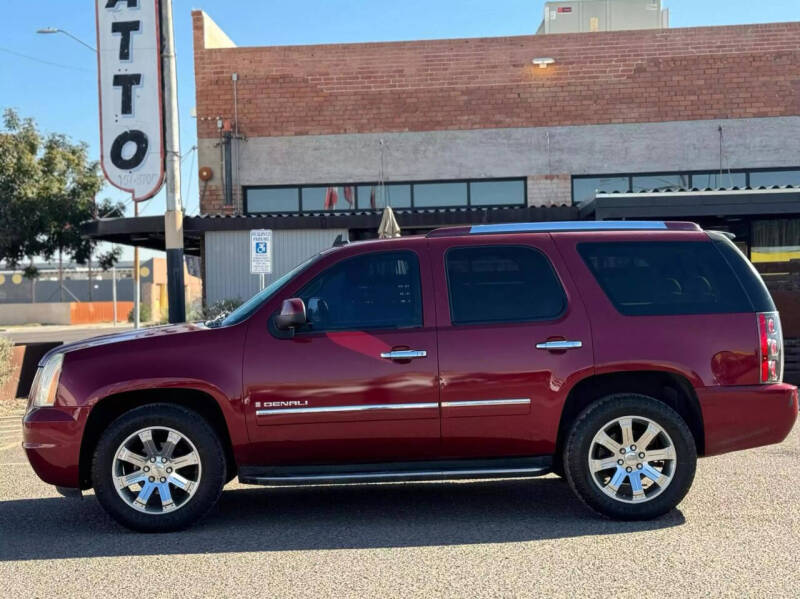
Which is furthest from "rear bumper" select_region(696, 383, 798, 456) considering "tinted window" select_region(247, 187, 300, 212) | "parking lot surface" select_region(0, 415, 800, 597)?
"tinted window" select_region(247, 187, 300, 212)

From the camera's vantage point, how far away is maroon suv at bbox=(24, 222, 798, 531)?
568 centimetres

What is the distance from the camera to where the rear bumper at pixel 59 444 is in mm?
5676

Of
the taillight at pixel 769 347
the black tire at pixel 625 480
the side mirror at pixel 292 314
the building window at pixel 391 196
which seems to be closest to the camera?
the side mirror at pixel 292 314

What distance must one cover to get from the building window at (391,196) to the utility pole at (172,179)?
8889 mm

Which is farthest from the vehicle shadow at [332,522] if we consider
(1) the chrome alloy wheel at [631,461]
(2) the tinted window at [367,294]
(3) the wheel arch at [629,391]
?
(2) the tinted window at [367,294]

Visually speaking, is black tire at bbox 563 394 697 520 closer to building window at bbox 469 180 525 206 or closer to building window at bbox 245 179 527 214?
building window at bbox 245 179 527 214

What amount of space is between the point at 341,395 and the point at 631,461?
195 centimetres

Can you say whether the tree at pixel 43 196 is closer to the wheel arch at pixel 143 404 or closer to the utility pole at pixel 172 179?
the utility pole at pixel 172 179

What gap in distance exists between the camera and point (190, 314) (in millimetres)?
21156

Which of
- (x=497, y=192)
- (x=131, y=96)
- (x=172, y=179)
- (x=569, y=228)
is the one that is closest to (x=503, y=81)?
(x=497, y=192)

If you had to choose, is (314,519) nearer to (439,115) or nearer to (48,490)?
(48,490)

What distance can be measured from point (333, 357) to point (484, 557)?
1583 mm

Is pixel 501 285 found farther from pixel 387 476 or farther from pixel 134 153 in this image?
pixel 134 153

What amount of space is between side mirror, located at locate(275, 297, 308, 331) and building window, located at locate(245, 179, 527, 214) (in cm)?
1587
